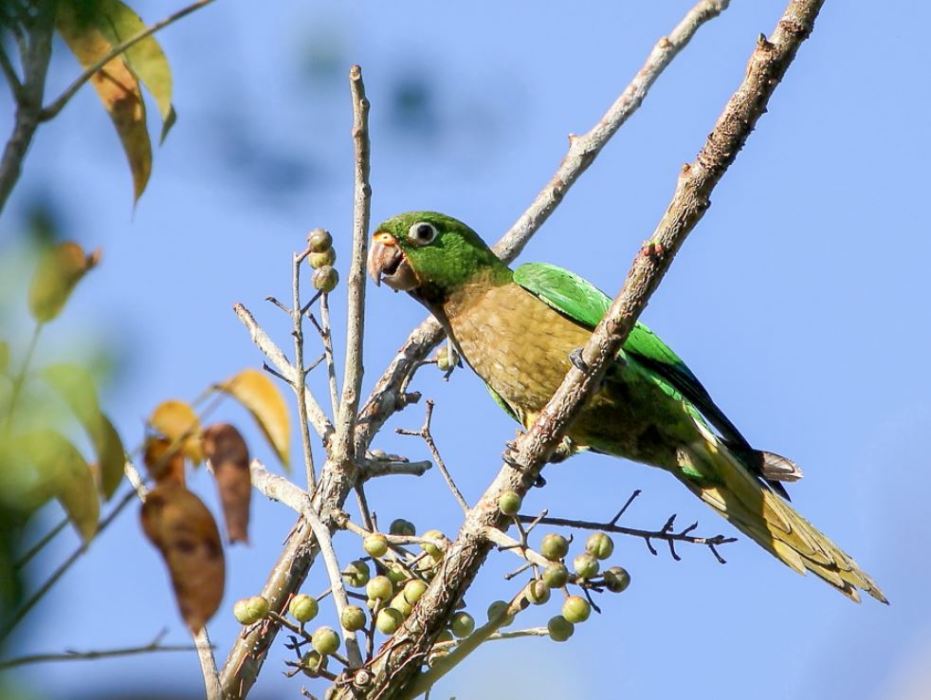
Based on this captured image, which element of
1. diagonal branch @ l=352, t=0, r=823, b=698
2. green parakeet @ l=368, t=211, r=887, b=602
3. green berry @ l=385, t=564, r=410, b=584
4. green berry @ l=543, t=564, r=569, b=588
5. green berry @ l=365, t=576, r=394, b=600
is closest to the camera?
green berry @ l=543, t=564, r=569, b=588

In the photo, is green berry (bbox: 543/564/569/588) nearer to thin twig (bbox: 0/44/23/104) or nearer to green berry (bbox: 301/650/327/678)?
green berry (bbox: 301/650/327/678)

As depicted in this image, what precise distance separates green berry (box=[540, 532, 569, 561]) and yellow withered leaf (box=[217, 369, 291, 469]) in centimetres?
131

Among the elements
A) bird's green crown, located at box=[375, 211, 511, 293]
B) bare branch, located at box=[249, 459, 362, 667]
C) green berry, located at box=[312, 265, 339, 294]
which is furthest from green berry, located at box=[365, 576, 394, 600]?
bird's green crown, located at box=[375, 211, 511, 293]

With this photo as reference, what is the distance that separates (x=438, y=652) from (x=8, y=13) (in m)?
2.22

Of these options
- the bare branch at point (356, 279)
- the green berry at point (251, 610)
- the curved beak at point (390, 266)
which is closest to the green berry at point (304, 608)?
the green berry at point (251, 610)

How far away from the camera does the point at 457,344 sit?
5363 millimetres

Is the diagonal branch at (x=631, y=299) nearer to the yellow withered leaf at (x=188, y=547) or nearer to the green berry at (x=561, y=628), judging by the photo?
the green berry at (x=561, y=628)

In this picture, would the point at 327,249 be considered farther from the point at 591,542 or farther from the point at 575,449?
the point at 575,449

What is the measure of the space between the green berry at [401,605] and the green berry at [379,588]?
5cm

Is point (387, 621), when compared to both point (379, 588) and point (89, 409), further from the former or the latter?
point (89, 409)

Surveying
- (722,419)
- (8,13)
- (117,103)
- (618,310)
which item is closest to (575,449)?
(722,419)

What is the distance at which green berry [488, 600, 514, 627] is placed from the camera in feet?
11.6

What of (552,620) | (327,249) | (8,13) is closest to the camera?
(8,13)

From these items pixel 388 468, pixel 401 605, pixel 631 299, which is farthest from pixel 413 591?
pixel 631 299
